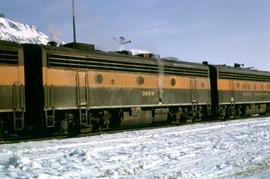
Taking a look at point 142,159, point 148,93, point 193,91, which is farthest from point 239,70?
point 142,159

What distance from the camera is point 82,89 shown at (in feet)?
70.2

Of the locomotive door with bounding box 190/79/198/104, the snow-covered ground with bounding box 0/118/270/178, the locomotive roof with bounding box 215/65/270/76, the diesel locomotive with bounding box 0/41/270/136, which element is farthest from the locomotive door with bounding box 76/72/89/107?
the locomotive roof with bounding box 215/65/270/76

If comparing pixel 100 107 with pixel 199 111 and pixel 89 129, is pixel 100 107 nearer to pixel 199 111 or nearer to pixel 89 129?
pixel 89 129

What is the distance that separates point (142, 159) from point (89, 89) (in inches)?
403

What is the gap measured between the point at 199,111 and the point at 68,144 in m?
17.3

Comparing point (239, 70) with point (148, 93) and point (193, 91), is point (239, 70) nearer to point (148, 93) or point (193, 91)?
point (193, 91)

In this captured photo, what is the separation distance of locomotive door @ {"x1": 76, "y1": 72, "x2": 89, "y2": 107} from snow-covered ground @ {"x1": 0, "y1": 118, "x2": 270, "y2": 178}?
4852 mm

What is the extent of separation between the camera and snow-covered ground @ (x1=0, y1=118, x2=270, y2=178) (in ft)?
33.5

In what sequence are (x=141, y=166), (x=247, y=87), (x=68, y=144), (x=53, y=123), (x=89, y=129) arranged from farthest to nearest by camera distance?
(x=247, y=87) → (x=89, y=129) → (x=53, y=123) → (x=68, y=144) → (x=141, y=166)

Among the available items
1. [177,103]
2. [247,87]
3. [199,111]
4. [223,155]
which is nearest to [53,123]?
[223,155]

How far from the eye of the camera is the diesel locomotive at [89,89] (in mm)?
18344

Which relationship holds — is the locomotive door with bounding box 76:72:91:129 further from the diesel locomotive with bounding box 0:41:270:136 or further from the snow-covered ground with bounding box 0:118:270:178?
the snow-covered ground with bounding box 0:118:270:178

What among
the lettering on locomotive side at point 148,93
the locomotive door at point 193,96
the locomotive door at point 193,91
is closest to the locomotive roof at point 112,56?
the locomotive door at point 193,91

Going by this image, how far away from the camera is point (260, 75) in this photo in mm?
42125
